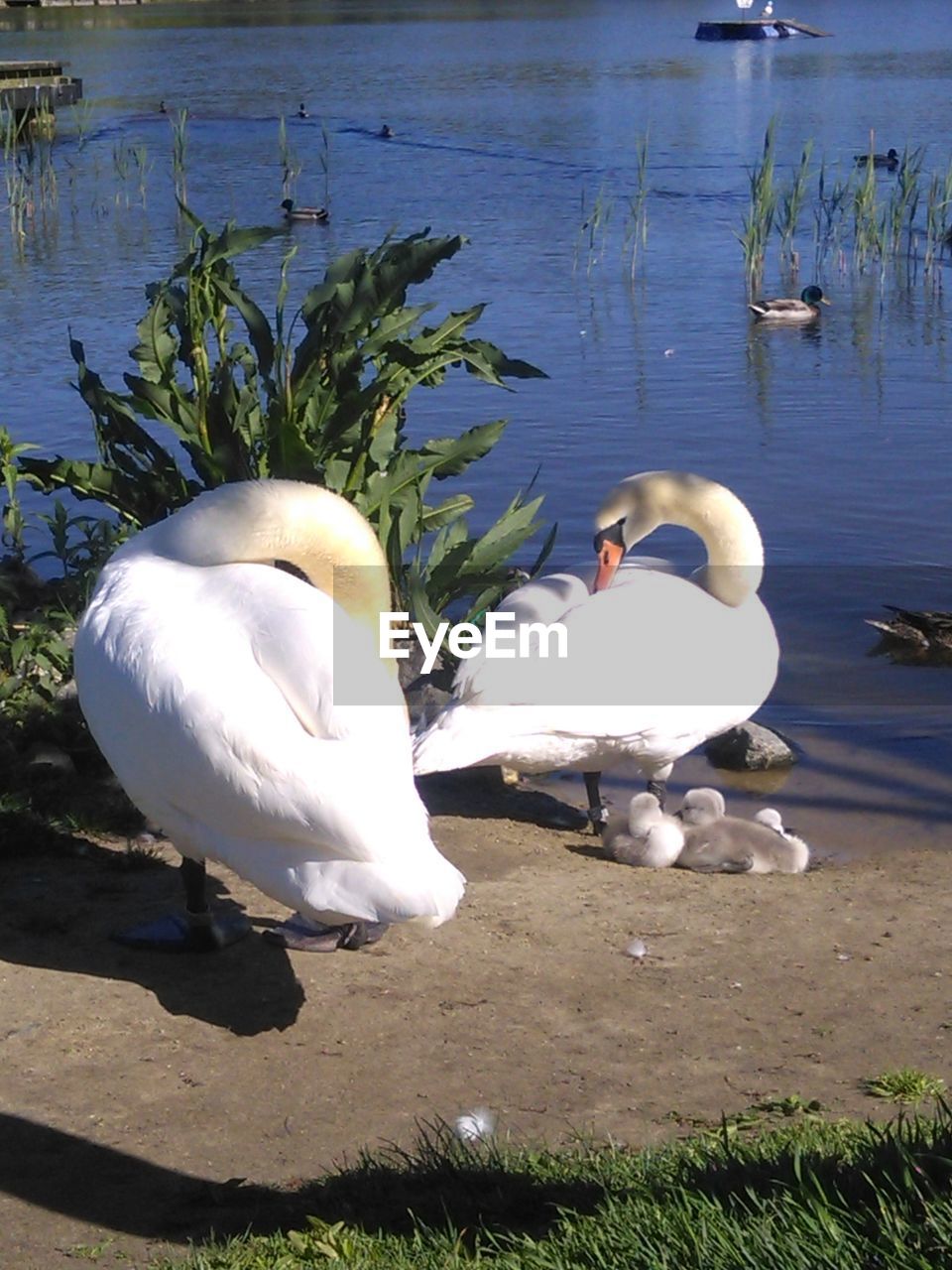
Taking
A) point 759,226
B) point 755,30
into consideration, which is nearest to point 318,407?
point 759,226

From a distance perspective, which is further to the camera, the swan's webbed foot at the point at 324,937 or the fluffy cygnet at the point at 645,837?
the fluffy cygnet at the point at 645,837

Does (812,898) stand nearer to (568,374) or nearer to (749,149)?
(568,374)

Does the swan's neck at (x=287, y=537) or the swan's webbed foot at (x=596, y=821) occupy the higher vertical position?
the swan's neck at (x=287, y=537)

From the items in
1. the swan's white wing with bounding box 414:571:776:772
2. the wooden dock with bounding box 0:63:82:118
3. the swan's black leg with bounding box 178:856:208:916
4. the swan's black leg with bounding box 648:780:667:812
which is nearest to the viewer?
the swan's black leg with bounding box 178:856:208:916

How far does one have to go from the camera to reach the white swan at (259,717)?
12.8 ft

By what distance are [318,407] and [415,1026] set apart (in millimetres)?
2731

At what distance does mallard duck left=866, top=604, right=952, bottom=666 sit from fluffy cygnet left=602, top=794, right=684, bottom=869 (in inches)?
111

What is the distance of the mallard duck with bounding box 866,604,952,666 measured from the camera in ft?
26.8

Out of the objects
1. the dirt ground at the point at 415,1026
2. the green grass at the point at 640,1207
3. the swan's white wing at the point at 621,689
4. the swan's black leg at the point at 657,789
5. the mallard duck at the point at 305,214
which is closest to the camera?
the green grass at the point at 640,1207

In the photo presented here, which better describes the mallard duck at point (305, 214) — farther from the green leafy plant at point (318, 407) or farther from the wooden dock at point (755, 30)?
the wooden dock at point (755, 30)

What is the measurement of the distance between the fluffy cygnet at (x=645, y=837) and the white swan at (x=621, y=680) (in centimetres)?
29

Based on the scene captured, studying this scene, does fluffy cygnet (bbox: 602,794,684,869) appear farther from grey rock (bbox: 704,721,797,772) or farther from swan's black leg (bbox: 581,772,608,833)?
grey rock (bbox: 704,721,797,772)

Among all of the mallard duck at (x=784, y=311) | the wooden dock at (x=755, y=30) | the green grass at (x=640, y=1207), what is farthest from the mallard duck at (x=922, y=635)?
the wooden dock at (x=755, y=30)

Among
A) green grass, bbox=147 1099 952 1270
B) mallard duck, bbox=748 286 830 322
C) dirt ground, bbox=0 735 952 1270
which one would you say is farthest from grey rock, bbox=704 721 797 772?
mallard duck, bbox=748 286 830 322
